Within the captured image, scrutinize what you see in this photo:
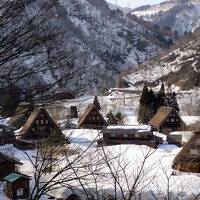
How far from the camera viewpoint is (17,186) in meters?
19.3

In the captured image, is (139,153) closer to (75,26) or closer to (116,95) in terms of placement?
(116,95)

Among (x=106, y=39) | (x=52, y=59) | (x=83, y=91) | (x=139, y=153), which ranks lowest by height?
(x=139, y=153)

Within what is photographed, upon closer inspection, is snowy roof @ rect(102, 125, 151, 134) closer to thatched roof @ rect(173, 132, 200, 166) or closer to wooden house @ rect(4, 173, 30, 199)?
thatched roof @ rect(173, 132, 200, 166)

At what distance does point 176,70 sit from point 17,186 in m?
71.0

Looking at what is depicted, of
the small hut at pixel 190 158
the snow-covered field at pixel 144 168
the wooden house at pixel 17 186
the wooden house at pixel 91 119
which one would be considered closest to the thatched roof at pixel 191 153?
the small hut at pixel 190 158

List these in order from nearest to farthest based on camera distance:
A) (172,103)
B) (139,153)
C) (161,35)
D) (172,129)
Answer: (139,153) → (172,129) → (172,103) → (161,35)

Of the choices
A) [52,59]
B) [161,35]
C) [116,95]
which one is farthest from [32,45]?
[161,35]

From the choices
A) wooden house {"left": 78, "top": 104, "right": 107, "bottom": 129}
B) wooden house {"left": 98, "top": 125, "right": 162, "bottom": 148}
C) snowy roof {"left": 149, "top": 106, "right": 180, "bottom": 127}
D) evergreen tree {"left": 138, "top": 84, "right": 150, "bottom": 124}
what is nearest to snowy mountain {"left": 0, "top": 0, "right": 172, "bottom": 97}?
evergreen tree {"left": 138, "top": 84, "right": 150, "bottom": 124}

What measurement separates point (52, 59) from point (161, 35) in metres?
153

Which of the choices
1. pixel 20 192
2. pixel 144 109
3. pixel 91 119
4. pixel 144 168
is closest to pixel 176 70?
pixel 144 109

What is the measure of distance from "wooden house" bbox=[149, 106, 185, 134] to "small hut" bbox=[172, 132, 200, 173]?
11549mm

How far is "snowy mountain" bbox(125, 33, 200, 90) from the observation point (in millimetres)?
74688

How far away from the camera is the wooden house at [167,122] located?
3856 centimetres

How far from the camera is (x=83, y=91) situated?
5109 mm
